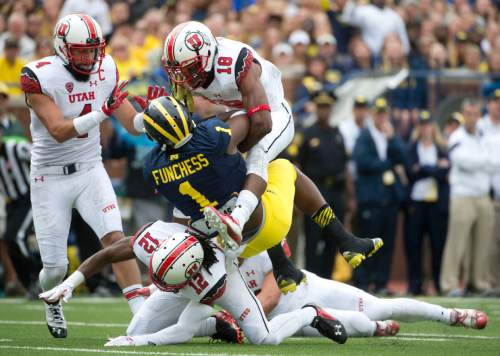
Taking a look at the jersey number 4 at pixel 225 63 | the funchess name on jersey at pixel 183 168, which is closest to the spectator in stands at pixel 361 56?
the jersey number 4 at pixel 225 63

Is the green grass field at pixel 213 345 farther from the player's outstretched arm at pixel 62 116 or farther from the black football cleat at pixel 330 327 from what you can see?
the player's outstretched arm at pixel 62 116

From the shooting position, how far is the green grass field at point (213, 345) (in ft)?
24.6

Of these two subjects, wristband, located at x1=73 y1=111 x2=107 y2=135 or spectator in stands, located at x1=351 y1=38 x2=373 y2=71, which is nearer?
wristband, located at x1=73 y1=111 x2=107 y2=135

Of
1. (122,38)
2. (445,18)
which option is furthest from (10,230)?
(445,18)

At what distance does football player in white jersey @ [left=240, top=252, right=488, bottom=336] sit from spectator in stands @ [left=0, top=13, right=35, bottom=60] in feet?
23.3

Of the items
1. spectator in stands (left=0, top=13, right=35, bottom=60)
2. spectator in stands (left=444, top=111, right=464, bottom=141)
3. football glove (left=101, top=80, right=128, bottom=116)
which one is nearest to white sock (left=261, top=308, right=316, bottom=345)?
football glove (left=101, top=80, right=128, bottom=116)

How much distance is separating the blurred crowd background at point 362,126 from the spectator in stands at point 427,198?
0.04 feet

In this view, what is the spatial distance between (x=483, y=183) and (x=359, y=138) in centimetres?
153

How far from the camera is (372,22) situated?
16.4 meters

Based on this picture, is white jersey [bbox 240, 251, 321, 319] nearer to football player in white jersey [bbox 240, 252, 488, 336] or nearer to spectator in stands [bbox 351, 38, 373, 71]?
football player in white jersey [bbox 240, 252, 488, 336]

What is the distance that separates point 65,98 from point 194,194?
73.1 inches

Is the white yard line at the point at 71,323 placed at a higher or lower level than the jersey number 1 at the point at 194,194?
lower

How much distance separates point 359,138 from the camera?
1389 centimetres

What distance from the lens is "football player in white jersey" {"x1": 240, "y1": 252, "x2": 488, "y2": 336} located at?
27.2 feet
